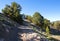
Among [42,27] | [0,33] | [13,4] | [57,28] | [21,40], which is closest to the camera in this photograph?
[0,33]

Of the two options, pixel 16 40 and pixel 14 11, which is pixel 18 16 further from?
pixel 16 40

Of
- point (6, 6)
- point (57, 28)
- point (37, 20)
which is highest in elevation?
point (6, 6)

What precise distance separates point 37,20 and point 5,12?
12.3 meters

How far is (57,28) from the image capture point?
179 ft

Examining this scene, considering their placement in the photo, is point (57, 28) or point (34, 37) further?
point (57, 28)

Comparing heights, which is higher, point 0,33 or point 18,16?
point 18,16

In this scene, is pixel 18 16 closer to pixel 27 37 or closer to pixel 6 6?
pixel 6 6

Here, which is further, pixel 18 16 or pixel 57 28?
pixel 57 28

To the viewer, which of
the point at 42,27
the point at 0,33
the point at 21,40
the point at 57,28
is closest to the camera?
the point at 0,33

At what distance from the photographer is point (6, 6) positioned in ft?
121

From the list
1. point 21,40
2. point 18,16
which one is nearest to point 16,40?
point 21,40

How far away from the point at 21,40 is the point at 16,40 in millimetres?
693

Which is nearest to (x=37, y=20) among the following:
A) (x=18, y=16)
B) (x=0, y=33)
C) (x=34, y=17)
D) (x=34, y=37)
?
(x=34, y=17)

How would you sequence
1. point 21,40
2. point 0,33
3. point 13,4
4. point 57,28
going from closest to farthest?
1. point 0,33
2. point 21,40
3. point 13,4
4. point 57,28
